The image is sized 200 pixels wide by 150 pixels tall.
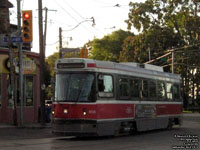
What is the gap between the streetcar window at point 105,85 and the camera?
653 inches

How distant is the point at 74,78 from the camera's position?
54.2ft

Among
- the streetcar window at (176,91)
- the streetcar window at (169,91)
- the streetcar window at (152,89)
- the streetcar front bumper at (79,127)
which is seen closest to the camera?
the streetcar front bumper at (79,127)

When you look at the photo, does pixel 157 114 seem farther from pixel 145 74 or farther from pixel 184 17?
pixel 184 17

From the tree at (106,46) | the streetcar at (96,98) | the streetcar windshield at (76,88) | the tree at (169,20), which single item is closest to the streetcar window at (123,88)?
the streetcar at (96,98)

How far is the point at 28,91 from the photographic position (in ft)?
93.6

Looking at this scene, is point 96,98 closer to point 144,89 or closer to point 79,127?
point 79,127

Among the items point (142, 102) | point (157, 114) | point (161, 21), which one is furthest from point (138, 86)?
point (161, 21)

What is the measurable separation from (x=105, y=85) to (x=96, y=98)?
827 mm

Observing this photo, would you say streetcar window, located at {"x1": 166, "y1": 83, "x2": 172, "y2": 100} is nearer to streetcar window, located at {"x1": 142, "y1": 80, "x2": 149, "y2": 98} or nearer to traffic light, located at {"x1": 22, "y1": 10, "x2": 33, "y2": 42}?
streetcar window, located at {"x1": 142, "y1": 80, "x2": 149, "y2": 98}

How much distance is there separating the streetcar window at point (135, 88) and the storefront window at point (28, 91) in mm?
10983

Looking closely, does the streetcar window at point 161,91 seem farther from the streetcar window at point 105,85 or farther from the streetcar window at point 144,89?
the streetcar window at point 105,85

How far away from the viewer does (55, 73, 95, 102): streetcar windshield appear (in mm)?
16328

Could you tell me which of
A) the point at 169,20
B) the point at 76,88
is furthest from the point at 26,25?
the point at 169,20

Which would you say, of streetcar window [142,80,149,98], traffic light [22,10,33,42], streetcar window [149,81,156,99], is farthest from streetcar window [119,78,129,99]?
traffic light [22,10,33,42]
